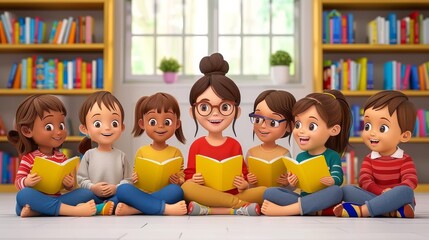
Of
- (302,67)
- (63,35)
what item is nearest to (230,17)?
(302,67)

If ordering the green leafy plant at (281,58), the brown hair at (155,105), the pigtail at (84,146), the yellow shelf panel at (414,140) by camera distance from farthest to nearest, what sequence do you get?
the green leafy plant at (281,58) → the yellow shelf panel at (414,140) → the pigtail at (84,146) → the brown hair at (155,105)

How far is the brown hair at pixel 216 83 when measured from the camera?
9.84 feet

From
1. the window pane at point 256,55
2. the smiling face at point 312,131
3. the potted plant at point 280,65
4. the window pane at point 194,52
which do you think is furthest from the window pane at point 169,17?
the smiling face at point 312,131

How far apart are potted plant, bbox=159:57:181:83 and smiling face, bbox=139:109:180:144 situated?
284cm

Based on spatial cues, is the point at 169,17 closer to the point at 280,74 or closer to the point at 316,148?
the point at 280,74

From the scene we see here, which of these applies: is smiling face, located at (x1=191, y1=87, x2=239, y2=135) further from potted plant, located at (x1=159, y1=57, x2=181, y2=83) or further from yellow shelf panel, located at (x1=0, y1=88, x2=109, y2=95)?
potted plant, located at (x1=159, y1=57, x2=181, y2=83)

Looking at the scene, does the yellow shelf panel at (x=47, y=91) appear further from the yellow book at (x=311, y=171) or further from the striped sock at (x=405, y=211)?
the striped sock at (x=405, y=211)

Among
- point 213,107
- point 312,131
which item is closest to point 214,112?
point 213,107

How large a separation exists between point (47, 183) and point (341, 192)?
1.27 m

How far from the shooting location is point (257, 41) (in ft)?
20.0

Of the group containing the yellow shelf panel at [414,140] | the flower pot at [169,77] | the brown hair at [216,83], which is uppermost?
the flower pot at [169,77]

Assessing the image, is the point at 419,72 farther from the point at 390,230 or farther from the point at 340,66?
the point at 390,230

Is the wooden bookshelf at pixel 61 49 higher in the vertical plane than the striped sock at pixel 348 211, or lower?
higher

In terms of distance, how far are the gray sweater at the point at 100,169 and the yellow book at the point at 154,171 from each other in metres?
0.08
